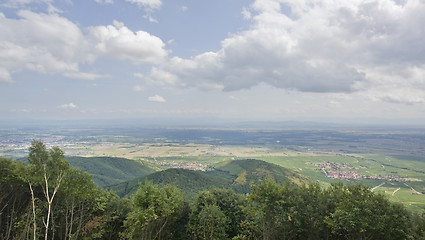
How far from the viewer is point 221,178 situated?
81875 mm

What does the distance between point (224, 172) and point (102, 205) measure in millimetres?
81792

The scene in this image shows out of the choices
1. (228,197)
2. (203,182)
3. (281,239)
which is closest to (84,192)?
(228,197)

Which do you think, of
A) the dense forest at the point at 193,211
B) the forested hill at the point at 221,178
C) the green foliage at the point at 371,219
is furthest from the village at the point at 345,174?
the green foliage at the point at 371,219

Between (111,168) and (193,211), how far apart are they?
88.9 metres

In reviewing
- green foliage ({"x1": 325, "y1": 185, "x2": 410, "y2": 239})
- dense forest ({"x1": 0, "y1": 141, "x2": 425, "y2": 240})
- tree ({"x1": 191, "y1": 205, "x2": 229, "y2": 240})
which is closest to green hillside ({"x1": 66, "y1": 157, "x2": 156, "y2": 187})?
dense forest ({"x1": 0, "y1": 141, "x2": 425, "y2": 240})

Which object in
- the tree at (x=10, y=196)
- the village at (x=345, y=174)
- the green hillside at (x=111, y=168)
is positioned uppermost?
the tree at (x=10, y=196)

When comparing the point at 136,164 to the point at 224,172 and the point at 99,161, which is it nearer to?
the point at 99,161

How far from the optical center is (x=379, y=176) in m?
95.1

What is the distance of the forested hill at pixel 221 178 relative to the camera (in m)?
64.8

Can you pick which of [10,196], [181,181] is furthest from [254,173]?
[10,196]

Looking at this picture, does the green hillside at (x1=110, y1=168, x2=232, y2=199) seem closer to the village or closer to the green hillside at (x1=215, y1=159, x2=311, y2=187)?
the green hillside at (x1=215, y1=159, x2=311, y2=187)

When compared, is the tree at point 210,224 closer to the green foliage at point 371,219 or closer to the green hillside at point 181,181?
the green foliage at point 371,219

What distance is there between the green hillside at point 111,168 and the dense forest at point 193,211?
224 ft

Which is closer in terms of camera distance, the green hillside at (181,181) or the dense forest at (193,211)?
the dense forest at (193,211)
